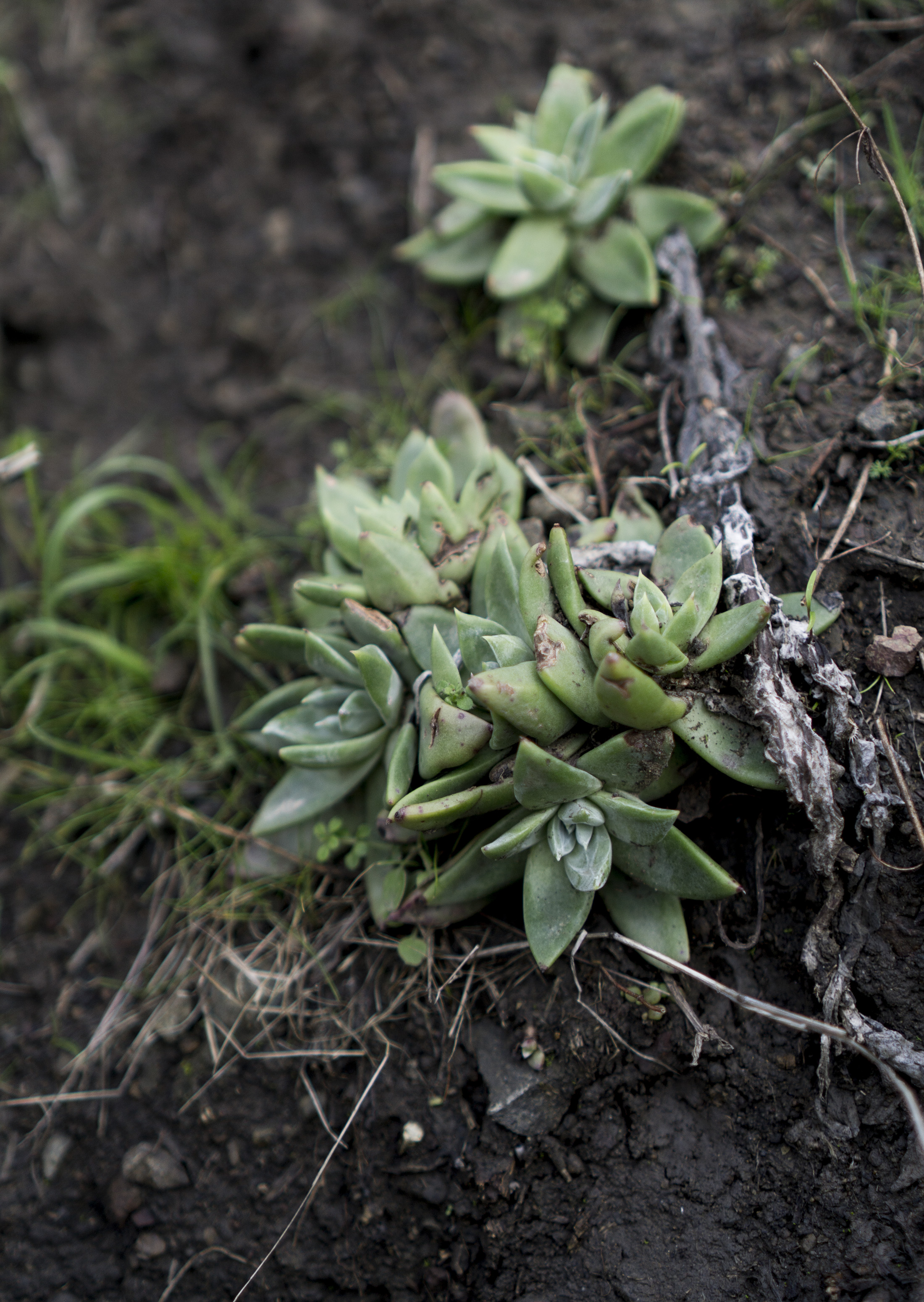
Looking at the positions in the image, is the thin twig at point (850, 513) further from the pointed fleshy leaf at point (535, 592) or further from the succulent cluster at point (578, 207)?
the succulent cluster at point (578, 207)

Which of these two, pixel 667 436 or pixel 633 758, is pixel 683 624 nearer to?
pixel 633 758

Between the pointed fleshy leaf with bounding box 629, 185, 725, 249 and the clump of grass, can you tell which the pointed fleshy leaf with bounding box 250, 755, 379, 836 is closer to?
the clump of grass

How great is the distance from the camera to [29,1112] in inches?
84.5

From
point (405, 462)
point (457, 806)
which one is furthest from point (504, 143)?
point (457, 806)

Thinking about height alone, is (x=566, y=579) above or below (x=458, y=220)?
below

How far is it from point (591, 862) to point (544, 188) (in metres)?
1.99

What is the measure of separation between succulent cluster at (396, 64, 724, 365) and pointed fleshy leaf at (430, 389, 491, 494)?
0.37 m

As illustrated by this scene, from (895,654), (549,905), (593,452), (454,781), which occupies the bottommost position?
(549,905)

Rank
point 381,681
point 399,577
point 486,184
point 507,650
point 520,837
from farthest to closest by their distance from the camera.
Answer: point 486,184 → point 399,577 → point 381,681 → point 507,650 → point 520,837

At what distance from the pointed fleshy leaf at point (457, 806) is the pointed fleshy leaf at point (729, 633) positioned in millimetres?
491

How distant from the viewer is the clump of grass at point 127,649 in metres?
2.47

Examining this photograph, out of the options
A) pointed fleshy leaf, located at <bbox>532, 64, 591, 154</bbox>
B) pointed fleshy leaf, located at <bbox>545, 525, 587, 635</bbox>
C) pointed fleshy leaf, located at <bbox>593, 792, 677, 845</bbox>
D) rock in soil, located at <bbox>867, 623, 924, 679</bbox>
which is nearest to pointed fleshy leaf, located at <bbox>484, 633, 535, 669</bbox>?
pointed fleshy leaf, located at <bbox>545, 525, 587, 635</bbox>

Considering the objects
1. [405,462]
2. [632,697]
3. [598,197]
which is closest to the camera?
[632,697]

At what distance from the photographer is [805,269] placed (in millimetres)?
2465
